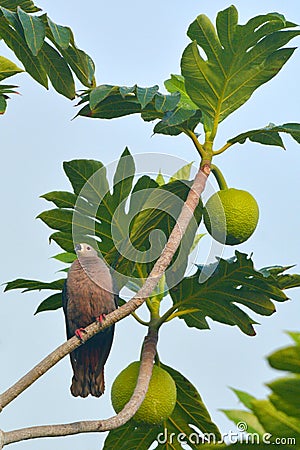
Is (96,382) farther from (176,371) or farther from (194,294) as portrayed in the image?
(194,294)

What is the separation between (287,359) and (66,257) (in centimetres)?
351

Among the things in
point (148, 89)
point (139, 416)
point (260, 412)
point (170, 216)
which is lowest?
point (139, 416)

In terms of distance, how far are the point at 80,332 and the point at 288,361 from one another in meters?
2.57

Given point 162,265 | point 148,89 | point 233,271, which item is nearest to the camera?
point 162,265

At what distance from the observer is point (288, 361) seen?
18.8 inches

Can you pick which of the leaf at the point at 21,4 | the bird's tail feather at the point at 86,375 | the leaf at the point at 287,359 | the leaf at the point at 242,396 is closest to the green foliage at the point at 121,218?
the bird's tail feather at the point at 86,375

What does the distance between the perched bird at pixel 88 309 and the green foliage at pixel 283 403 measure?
9.26ft

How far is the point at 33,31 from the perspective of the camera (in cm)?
288

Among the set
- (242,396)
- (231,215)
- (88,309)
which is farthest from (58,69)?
(242,396)

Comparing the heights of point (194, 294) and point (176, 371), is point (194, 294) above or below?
above

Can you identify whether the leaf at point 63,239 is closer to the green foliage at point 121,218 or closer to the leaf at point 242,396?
the green foliage at point 121,218

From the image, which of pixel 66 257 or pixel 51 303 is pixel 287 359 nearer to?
pixel 51 303

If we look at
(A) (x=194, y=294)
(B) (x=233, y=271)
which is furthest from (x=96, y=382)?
(B) (x=233, y=271)

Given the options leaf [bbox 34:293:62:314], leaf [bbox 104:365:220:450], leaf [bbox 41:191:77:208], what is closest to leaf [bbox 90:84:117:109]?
leaf [bbox 41:191:77:208]
